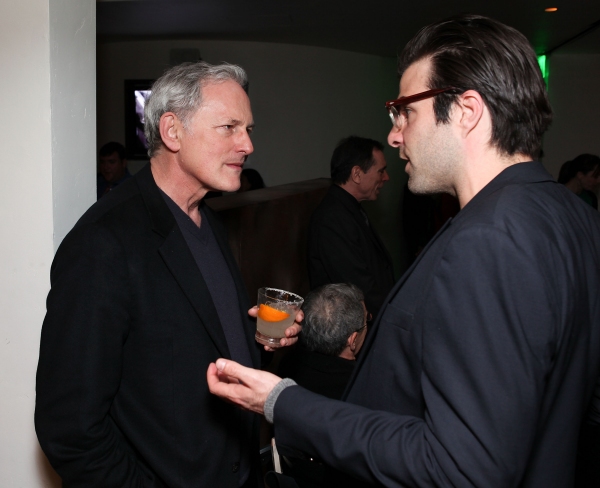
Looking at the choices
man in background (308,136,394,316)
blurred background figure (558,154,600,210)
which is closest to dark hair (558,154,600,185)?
blurred background figure (558,154,600,210)

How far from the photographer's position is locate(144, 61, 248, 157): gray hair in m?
1.67

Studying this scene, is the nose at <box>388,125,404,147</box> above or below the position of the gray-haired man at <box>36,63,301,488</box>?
above

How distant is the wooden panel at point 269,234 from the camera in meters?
2.88

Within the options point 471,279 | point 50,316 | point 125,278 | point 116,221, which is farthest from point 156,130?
point 471,279

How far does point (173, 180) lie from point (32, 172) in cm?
40

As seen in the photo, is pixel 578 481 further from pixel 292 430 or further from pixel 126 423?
pixel 126 423

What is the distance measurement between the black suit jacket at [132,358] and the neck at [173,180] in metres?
0.07

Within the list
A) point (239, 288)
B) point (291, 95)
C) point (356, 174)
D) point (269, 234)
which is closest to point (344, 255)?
point (269, 234)

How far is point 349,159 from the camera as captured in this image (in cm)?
371

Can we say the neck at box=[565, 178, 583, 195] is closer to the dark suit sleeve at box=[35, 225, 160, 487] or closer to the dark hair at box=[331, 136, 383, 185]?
the dark hair at box=[331, 136, 383, 185]

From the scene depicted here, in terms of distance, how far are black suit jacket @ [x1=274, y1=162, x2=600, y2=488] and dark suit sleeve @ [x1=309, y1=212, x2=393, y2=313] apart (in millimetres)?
2269

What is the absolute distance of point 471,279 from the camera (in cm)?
88

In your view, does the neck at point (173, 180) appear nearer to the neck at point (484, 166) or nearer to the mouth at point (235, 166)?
the mouth at point (235, 166)

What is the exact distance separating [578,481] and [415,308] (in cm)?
64
